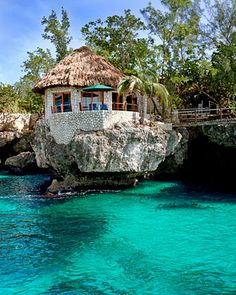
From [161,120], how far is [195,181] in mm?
6225

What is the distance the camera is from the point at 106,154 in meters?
23.9

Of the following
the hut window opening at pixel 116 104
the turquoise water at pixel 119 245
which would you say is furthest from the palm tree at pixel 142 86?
the turquoise water at pixel 119 245

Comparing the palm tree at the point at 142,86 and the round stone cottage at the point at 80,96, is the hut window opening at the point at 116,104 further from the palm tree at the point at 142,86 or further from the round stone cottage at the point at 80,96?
the palm tree at the point at 142,86

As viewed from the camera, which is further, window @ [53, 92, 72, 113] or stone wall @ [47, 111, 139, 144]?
window @ [53, 92, 72, 113]

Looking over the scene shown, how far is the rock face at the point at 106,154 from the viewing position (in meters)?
23.8

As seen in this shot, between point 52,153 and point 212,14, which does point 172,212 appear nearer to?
point 52,153

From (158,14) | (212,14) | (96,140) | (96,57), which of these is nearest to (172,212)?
(96,140)

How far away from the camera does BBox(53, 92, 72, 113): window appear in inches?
1081

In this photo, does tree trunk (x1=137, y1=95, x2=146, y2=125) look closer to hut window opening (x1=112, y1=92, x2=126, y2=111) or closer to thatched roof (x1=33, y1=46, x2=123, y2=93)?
hut window opening (x1=112, y1=92, x2=126, y2=111)

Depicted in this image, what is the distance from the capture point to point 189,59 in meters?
32.8

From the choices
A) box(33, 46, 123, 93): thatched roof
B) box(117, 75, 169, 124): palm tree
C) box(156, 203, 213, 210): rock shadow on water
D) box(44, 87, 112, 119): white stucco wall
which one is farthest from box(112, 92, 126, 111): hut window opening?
box(156, 203, 213, 210): rock shadow on water

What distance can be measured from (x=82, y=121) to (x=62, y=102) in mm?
3599

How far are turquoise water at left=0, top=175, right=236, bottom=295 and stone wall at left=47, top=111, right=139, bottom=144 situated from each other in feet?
15.7

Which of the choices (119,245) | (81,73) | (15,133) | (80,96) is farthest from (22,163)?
(119,245)
